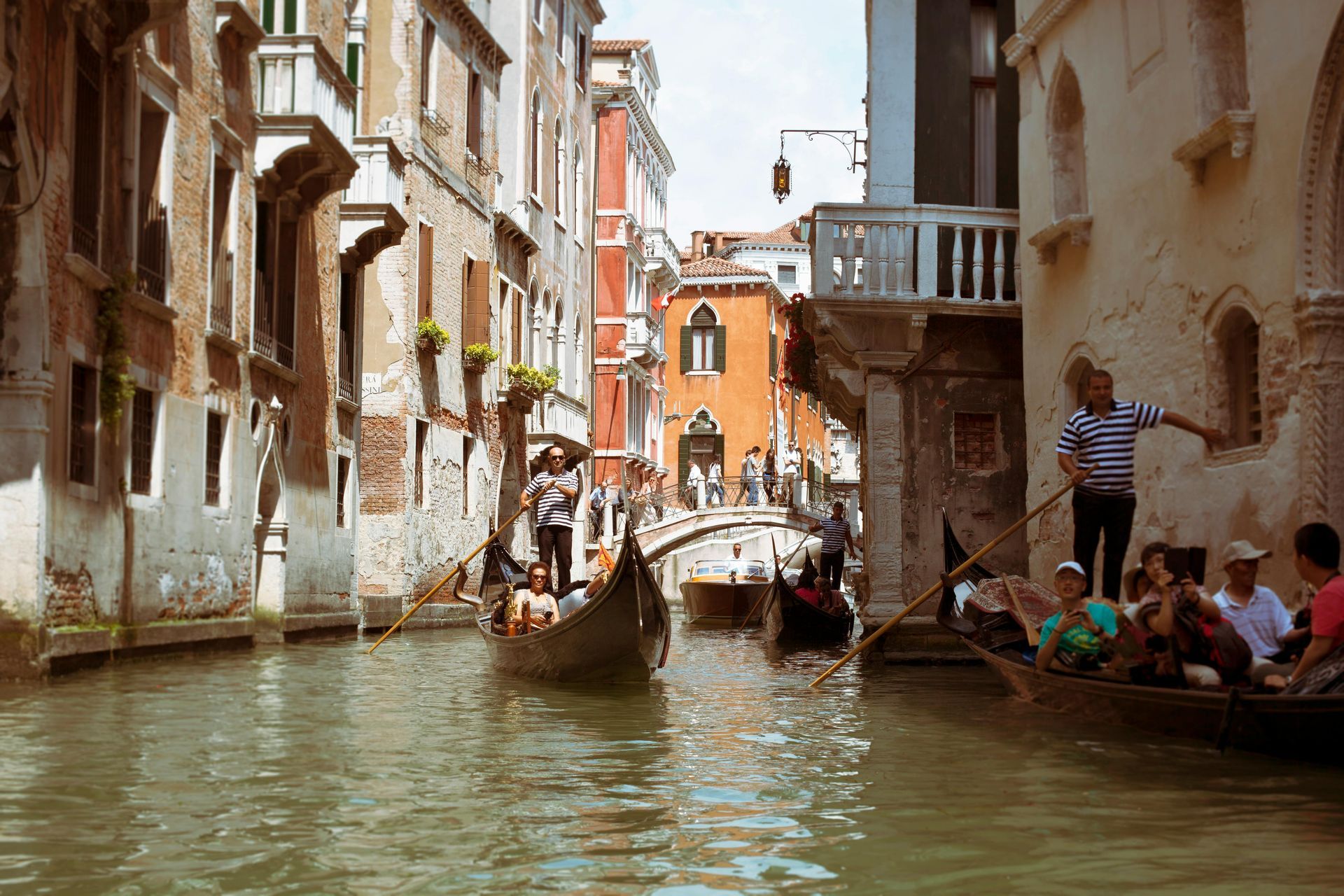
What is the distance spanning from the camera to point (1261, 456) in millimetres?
7898

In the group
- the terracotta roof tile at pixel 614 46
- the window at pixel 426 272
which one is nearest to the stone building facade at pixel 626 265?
the terracotta roof tile at pixel 614 46

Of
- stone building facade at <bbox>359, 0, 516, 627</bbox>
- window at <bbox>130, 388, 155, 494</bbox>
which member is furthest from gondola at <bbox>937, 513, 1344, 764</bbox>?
stone building facade at <bbox>359, 0, 516, 627</bbox>

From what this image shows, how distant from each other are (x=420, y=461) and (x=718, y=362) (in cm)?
2357

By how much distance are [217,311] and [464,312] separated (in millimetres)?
8026

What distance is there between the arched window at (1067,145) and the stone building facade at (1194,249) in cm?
1

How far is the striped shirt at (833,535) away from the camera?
58.9 feet

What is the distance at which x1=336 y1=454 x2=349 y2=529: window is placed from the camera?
→ 15.8 m

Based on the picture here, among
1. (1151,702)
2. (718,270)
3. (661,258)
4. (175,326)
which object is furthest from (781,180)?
(718,270)

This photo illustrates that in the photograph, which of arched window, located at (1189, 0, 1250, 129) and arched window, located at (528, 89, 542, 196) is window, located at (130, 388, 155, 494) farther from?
arched window, located at (528, 89, 542, 196)

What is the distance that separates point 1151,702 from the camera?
6.40m

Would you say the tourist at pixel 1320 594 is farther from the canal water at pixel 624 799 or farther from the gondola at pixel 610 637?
the gondola at pixel 610 637

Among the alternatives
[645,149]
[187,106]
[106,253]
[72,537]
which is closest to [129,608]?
[72,537]

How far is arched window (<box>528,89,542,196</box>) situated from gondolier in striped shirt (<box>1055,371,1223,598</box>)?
1581cm

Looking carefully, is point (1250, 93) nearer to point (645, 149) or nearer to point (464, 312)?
point (464, 312)
